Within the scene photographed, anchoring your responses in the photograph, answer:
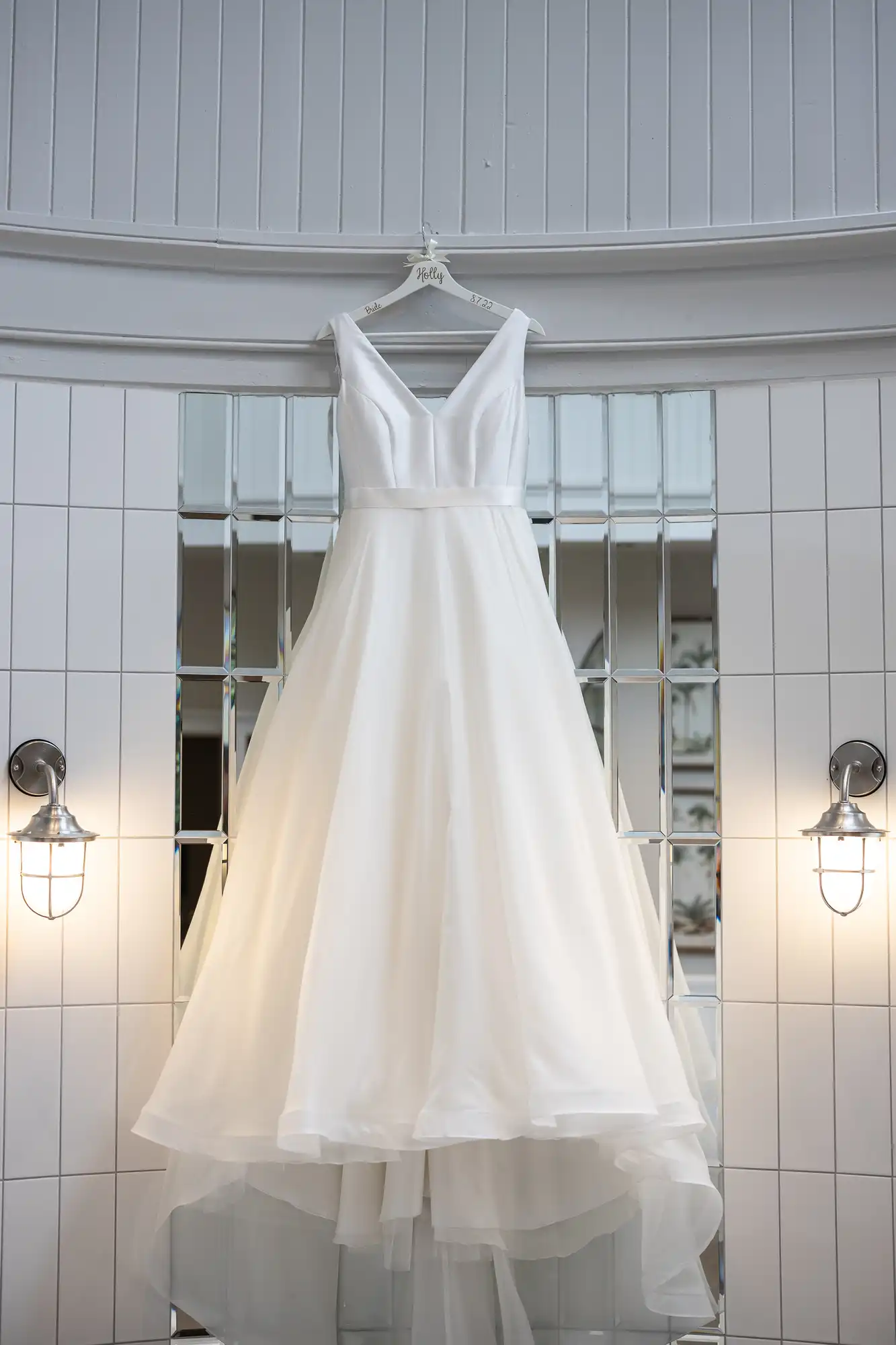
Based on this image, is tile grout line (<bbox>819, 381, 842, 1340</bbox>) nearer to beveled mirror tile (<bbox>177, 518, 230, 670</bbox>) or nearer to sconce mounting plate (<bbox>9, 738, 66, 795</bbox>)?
beveled mirror tile (<bbox>177, 518, 230, 670</bbox>)

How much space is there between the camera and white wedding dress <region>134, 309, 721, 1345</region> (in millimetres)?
1315

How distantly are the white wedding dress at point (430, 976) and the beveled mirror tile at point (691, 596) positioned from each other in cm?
24

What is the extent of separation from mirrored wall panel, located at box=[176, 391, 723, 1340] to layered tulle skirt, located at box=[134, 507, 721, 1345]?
0.43 feet

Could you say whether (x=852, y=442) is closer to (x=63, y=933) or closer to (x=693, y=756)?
(x=693, y=756)

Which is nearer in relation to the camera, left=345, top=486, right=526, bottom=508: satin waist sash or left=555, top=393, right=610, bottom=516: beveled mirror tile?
left=345, top=486, right=526, bottom=508: satin waist sash

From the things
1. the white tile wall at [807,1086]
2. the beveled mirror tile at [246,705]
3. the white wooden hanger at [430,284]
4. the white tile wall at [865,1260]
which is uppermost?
the white wooden hanger at [430,284]

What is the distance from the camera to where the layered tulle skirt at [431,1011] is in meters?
1.31

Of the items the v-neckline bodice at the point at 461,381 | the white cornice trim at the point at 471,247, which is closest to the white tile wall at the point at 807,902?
the white cornice trim at the point at 471,247

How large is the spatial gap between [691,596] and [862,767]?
0.39 meters

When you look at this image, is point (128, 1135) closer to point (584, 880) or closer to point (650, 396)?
point (584, 880)

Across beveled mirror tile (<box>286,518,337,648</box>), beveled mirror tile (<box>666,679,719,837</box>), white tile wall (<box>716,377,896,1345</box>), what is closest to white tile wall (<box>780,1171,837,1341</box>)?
white tile wall (<box>716,377,896,1345</box>)

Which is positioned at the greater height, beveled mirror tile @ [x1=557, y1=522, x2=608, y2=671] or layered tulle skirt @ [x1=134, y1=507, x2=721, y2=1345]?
beveled mirror tile @ [x1=557, y1=522, x2=608, y2=671]

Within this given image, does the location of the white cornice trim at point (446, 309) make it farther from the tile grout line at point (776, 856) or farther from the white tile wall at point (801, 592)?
the white tile wall at point (801, 592)

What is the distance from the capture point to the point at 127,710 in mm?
1713
